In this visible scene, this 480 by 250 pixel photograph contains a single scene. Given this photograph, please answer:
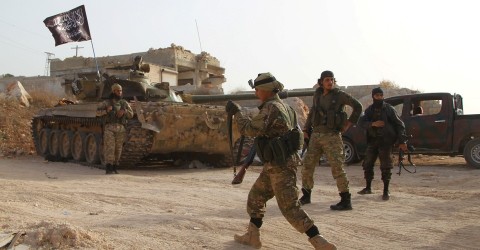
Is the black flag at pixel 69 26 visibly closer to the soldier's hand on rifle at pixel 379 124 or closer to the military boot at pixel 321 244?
the soldier's hand on rifle at pixel 379 124

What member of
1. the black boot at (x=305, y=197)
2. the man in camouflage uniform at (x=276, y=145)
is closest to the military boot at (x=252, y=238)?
the man in camouflage uniform at (x=276, y=145)

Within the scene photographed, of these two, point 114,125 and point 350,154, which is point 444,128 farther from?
point 114,125

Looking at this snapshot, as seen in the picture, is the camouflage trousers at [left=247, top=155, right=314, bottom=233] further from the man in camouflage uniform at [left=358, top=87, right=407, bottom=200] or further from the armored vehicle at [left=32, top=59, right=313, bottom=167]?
the armored vehicle at [left=32, top=59, right=313, bottom=167]

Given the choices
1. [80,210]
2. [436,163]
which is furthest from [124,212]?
[436,163]

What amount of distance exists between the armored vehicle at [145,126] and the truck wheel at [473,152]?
14.1 ft

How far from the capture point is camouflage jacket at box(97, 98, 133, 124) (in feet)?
32.4

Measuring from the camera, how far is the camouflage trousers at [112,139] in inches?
389

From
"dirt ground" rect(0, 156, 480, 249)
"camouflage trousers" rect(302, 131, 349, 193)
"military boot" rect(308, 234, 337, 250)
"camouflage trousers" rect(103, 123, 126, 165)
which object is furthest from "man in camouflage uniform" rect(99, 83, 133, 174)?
"military boot" rect(308, 234, 337, 250)

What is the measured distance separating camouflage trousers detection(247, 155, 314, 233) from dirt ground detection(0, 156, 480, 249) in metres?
0.37

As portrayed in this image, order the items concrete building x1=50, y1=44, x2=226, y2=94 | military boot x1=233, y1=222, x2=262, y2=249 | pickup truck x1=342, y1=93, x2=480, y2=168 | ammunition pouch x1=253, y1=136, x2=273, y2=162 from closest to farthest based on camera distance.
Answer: ammunition pouch x1=253, y1=136, x2=273, y2=162
military boot x1=233, y1=222, x2=262, y2=249
pickup truck x1=342, y1=93, x2=480, y2=168
concrete building x1=50, y1=44, x2=226, y2=94

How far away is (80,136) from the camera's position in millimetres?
12164

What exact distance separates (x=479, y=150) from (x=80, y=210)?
792 cm

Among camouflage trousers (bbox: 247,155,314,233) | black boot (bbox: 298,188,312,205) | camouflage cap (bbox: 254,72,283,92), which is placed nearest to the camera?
camouflage trousers (bbox: 247,155,314,233)

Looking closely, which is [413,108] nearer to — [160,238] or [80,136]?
[80,136]
